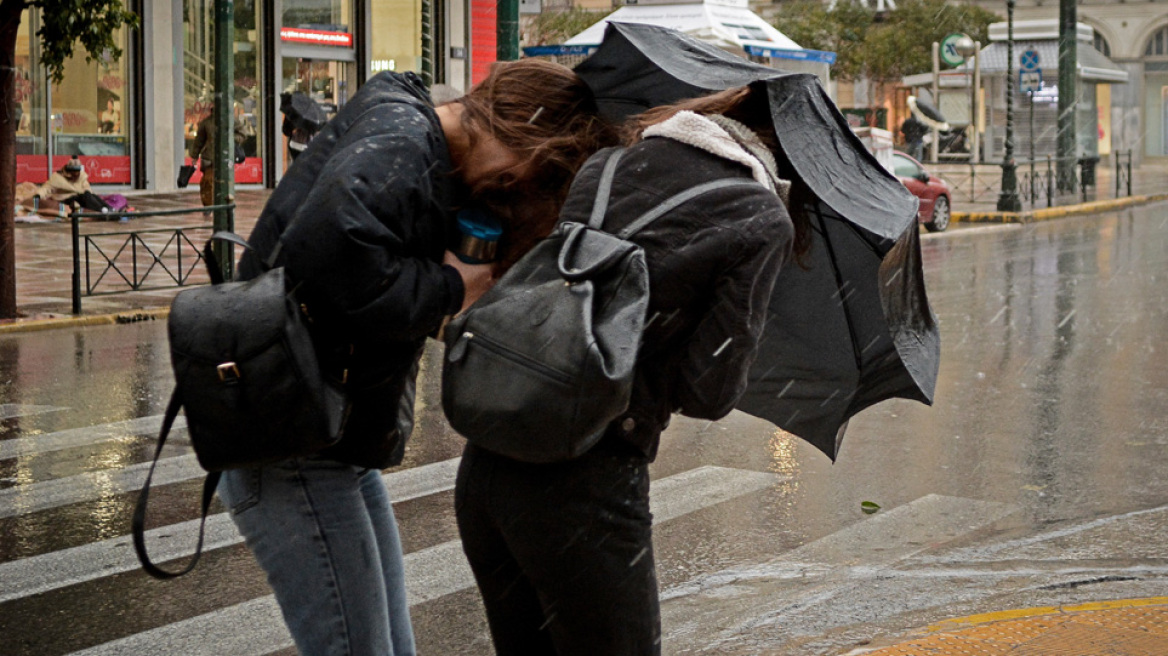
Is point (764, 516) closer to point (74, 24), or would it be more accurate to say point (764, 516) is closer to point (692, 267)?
point (692, 267)

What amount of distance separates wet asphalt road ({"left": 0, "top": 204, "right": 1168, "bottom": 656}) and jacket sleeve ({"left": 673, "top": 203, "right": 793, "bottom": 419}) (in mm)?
2304

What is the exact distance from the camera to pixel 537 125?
9.03ft

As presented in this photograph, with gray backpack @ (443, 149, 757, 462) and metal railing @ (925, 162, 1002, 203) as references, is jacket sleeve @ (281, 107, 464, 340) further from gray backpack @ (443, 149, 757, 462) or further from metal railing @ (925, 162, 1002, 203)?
metal railing @ (925, 162, 1002, 203)

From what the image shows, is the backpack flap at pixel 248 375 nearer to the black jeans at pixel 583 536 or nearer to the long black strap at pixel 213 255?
the long black strap at pixel 213 255

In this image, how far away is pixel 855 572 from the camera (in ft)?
18.2

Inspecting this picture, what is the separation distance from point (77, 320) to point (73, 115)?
13919mm

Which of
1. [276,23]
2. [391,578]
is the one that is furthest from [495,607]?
[276,23]

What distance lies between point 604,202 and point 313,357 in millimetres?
612

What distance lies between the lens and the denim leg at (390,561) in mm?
3066

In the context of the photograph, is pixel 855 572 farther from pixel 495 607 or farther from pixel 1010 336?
pixel 1010 336

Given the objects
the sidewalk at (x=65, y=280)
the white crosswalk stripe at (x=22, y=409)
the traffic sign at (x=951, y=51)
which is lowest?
the white crosswalk stripe at (x=22, y=409)

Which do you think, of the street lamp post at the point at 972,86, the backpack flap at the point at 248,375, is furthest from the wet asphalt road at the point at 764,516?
the street lamp post at the point at 972,86

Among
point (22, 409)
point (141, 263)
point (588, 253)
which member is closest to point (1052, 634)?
point (588, 253)

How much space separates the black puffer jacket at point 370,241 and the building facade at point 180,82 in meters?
23.3
